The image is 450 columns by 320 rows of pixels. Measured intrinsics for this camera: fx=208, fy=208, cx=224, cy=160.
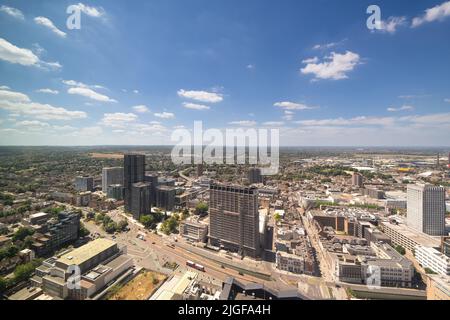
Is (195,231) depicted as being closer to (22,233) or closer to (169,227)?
(169,227)

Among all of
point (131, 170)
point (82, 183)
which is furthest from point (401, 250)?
point (82, 183)

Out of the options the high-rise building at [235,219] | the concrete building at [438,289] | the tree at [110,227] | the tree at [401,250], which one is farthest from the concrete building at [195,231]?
the tree at [401,250]

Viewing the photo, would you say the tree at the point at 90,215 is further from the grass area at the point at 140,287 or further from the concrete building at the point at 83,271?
the grass area at the point at 140,287

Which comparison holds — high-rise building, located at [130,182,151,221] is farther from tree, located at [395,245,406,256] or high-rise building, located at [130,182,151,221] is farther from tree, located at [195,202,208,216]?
tree, located at [395,245,406,256]
